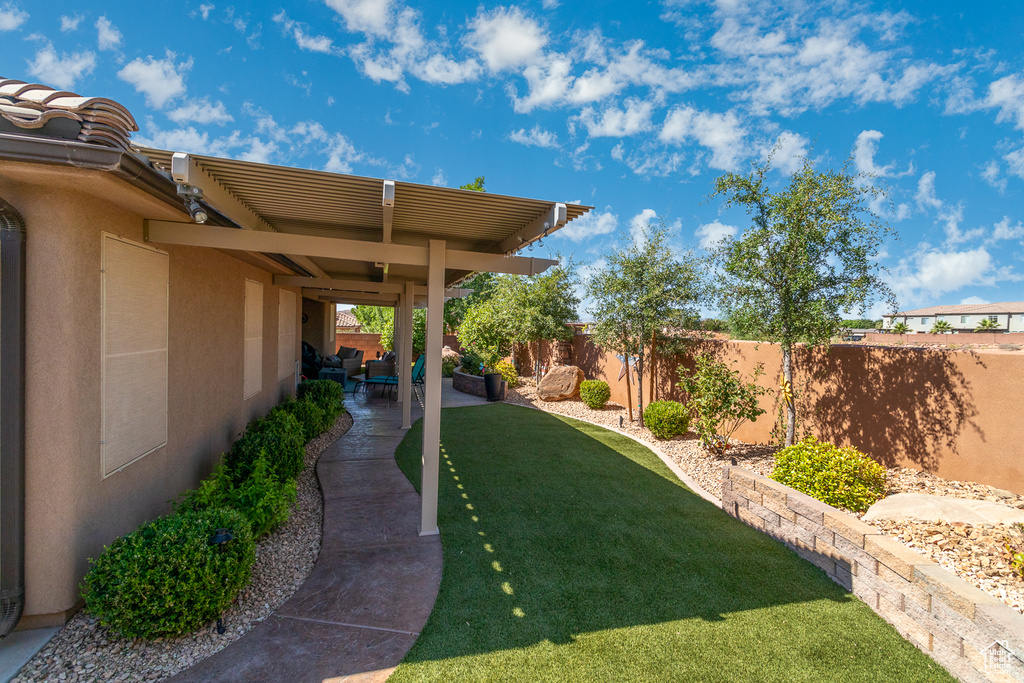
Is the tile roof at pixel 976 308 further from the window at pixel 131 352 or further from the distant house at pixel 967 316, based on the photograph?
the window at pixel 131 352

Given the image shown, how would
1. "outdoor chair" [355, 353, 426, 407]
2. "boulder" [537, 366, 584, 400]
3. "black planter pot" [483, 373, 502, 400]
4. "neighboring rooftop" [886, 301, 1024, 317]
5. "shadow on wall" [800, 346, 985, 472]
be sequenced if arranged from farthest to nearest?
"neighboring rooftop" [886, 301, 1024, 317], "black planter pot" [483, 373, 502, 400], "boulder" [537, 366, 584, 400], "outdoor chair" [355, 353, 426, 407], "shadow on wall" [800, 346, 985, 472]

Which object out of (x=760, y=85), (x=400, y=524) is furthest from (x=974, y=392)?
(x=760, y=85)

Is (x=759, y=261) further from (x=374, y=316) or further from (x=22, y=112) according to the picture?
(x=374, y=316)

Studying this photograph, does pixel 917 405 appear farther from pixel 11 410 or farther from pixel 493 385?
pixel 493 385

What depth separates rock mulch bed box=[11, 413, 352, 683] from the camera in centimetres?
257

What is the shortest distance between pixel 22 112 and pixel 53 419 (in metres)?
1.76

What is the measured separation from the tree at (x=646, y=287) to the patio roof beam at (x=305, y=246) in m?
4.73

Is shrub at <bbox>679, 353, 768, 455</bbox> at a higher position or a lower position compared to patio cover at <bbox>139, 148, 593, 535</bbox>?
lower

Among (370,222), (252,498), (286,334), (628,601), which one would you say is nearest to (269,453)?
(252,498)

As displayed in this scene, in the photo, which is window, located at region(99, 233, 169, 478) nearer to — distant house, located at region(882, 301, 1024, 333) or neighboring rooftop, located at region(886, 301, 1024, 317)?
distant house, located at region(882, 301, 1024, 333)

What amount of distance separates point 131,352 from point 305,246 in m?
1.53

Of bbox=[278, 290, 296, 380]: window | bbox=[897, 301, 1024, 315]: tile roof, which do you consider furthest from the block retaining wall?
bbox=[897, 301, 1024, 315]: tile roof

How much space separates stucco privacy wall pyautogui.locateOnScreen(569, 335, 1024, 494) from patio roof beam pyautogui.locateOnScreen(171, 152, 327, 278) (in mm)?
7529

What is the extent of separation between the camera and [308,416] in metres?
7.41
